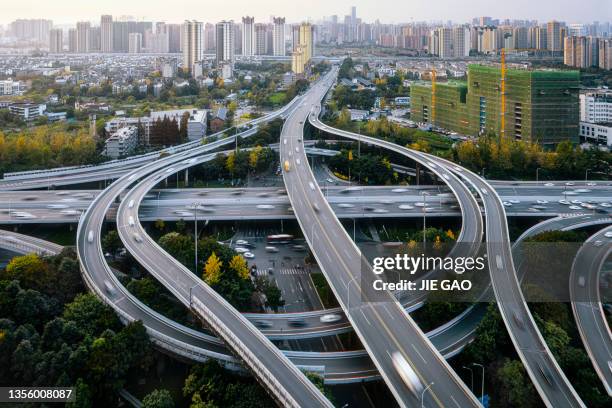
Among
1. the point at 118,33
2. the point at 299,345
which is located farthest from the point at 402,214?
the point at 118,33

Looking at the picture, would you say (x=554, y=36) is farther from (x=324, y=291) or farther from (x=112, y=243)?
(x=112, y=243)

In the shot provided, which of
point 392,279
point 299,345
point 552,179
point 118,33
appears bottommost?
point 299,345

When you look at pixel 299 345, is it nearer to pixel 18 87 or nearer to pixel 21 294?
pixel 21 294

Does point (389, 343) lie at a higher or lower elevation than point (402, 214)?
lower

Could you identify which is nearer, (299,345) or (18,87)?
(299,345)

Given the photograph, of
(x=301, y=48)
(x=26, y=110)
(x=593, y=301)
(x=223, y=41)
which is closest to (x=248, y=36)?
(x=223, y=41)

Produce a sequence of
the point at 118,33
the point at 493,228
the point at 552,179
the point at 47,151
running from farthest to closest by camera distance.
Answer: the point at 118,33
the point at 47,151
the point at 552,179
the point at 493,228

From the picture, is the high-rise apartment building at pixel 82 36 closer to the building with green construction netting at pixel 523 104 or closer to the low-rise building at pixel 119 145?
the low-rise building at pixel 119 145
